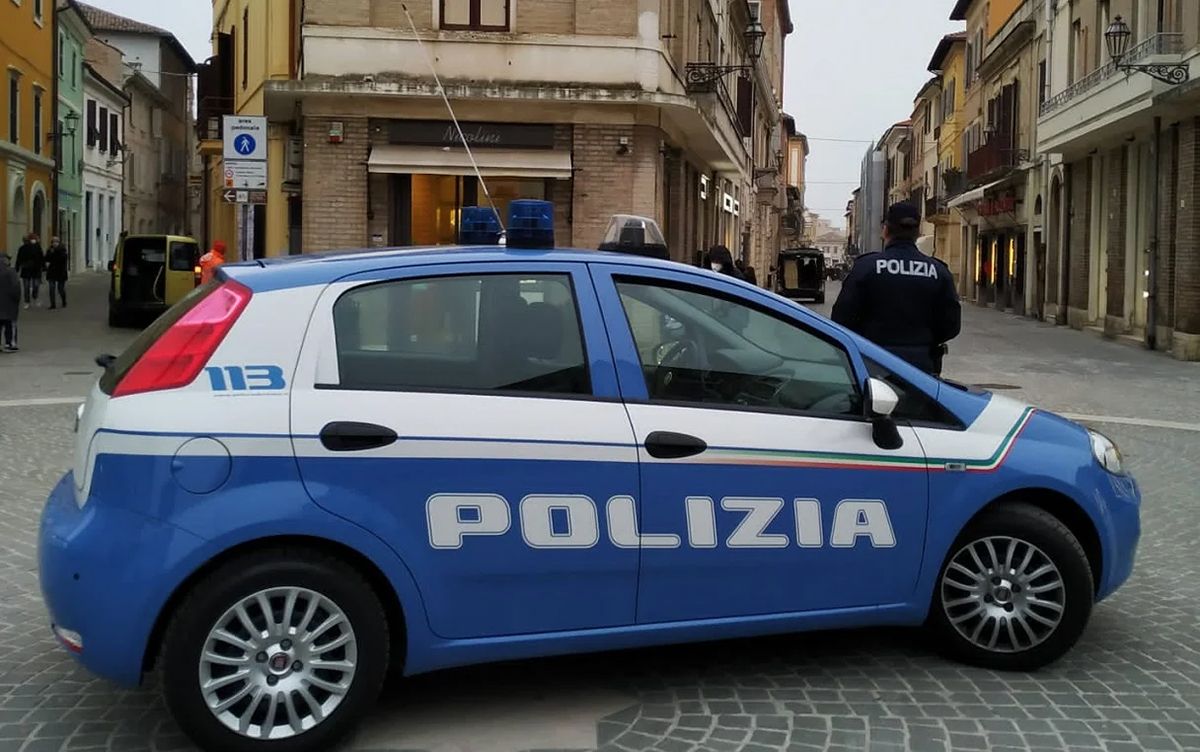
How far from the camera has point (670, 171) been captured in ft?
85.0

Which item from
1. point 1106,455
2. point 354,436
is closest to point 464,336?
point 354,436

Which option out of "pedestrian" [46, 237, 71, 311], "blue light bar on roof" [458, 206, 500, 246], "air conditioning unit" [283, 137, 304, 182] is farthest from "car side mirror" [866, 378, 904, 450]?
"pedestrian" [46, 237, 71, 311]

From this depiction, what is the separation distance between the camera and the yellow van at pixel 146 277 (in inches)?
987

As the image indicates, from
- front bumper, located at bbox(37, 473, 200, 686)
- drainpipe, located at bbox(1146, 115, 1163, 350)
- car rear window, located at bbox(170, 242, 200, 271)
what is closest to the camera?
front bumper, located at bbox(37, 473, 200, 686)

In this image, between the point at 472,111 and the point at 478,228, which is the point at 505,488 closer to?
the point at 478,228

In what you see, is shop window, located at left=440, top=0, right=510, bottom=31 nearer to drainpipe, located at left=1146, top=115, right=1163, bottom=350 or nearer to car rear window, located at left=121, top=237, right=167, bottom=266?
car rear window, located at left=121, top=237, right=167, bottom=266

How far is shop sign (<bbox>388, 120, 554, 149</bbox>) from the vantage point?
20.8m

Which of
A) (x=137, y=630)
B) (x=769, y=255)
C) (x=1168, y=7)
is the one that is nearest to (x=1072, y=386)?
(x=1168, y=7)

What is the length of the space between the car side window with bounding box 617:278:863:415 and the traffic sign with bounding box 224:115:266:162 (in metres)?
11.1

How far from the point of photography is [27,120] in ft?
126

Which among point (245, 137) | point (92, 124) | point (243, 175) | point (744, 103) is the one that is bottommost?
point (243, 175)

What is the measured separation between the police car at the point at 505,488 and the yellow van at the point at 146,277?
21707 mm

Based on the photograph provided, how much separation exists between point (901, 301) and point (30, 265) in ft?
88.7

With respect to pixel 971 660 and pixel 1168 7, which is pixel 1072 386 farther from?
pixel 971 660
